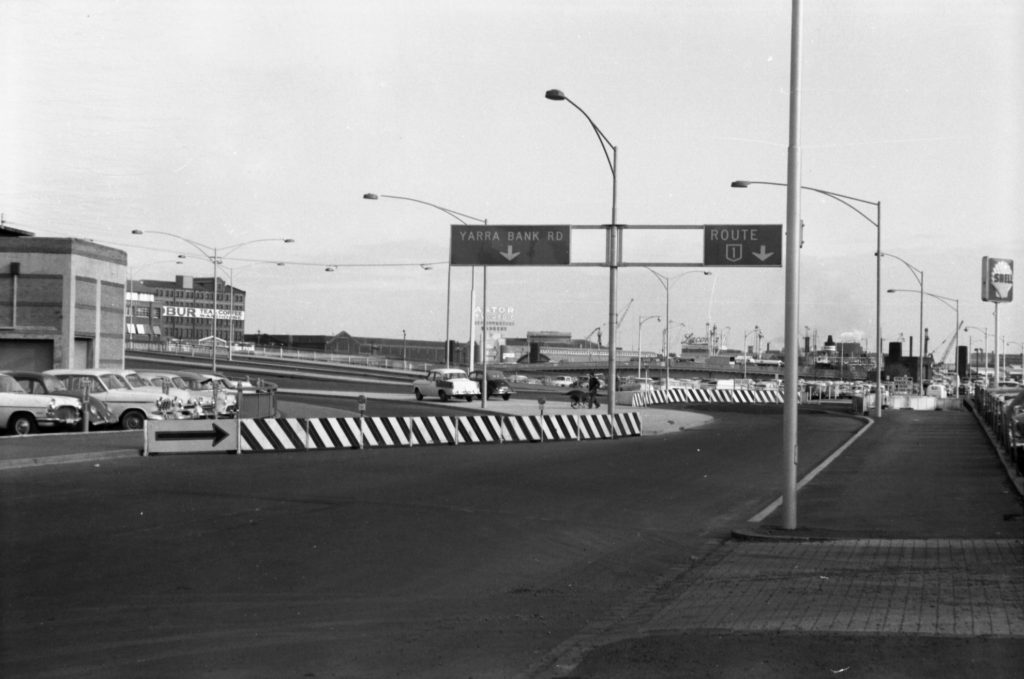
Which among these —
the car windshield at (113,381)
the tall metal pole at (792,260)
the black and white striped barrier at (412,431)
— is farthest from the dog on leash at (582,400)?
the tall metal pole at (792,260)

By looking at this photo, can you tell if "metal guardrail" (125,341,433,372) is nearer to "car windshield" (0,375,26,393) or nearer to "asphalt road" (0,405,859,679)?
"car windshield" (0,375,26,393)

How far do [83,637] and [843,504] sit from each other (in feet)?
39.6

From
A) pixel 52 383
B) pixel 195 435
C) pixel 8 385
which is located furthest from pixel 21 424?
pixel 195 435

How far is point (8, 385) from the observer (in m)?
27.7

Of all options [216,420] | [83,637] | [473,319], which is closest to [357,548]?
[83,637]

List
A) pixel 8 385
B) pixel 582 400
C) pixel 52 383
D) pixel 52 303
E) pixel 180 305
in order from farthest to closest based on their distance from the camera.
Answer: pixel 180 305, pixel 582 400, pixel 52 303, pixel 52 383, pixel 8 385

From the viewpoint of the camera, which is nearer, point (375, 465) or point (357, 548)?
point (357, 548)

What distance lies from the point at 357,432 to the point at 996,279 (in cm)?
4720

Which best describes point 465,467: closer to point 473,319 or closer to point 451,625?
point 451,625

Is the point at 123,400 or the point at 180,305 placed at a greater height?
the point at 180,305

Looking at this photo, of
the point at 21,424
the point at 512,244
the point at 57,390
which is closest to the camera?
the point at 21,424

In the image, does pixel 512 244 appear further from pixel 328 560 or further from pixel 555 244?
pixel 328 560

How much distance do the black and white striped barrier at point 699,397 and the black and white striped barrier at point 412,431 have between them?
91.8 ft

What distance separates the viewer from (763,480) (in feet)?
70.1
